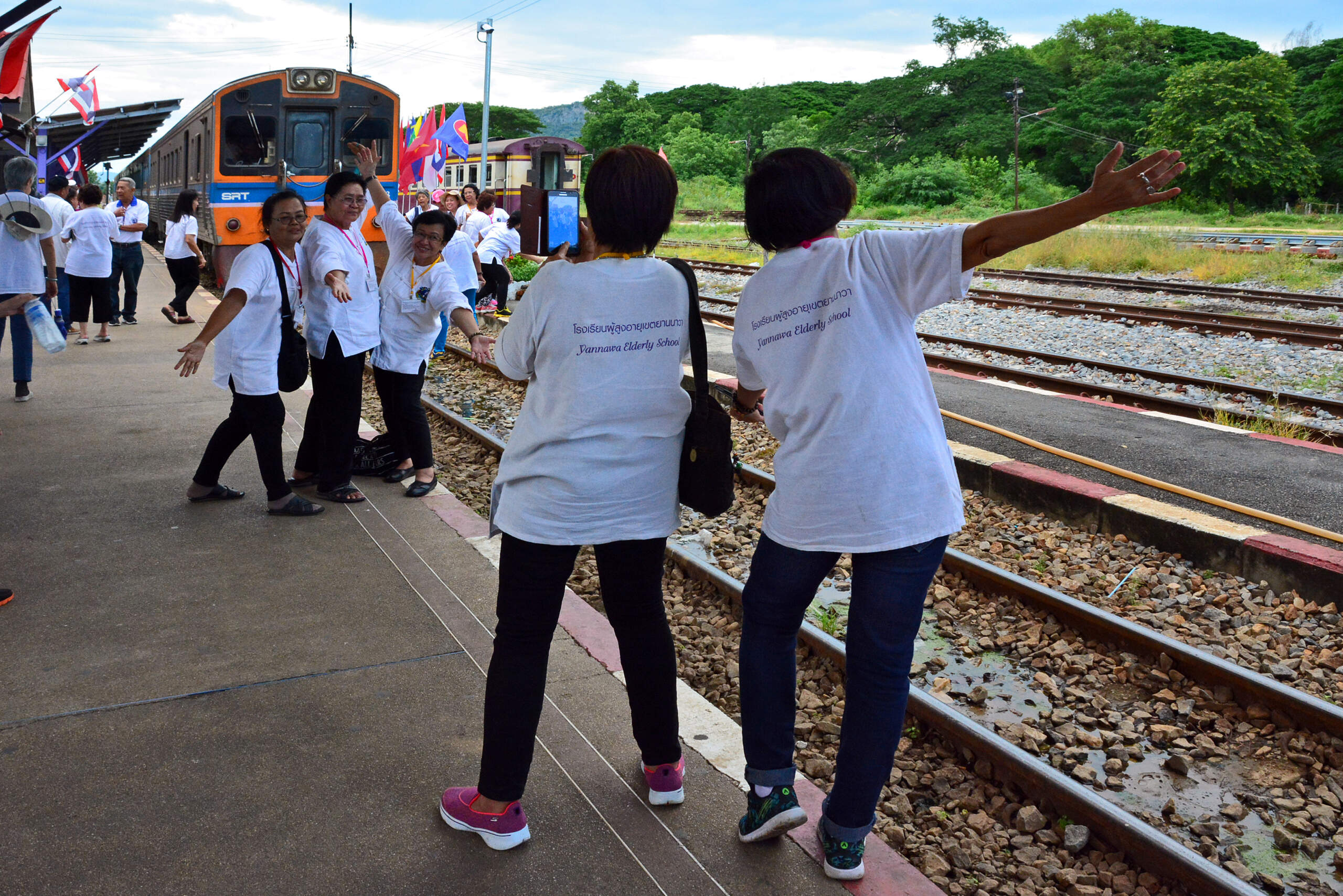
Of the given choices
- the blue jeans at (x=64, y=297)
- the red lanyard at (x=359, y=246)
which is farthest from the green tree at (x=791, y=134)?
the red lanyard at (x=359, y=246)

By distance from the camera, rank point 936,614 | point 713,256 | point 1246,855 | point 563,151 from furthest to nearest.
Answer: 1. point 563,151
2. point 713,256
3. point 936,614
4. point 1246,855

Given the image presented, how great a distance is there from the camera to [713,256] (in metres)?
28.4

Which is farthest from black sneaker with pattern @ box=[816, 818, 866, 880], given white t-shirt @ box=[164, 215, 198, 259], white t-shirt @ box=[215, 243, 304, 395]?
white t-shirt @ box=[164, 215, 198, 259]

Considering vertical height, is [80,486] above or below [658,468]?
below

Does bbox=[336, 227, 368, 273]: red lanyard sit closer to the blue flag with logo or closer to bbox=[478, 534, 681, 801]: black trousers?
bbox=[478, 534, 681, 801]: black trousers

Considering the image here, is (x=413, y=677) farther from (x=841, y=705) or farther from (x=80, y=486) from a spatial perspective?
(x=80, y=486)

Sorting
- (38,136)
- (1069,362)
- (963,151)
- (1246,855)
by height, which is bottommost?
(1246,855)

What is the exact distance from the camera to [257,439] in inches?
221

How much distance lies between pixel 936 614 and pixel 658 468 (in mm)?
2593

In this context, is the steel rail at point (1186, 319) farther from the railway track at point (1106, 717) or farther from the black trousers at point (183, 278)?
the black trousers at point (183, 278)

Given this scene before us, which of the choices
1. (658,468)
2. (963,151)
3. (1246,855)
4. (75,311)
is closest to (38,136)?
(75,311)

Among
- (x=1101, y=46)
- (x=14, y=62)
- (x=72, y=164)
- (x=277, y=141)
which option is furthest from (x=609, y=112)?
(x=14, y=62)

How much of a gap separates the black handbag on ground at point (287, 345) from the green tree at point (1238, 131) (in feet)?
158

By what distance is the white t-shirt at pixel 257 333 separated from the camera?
17.6 ft
